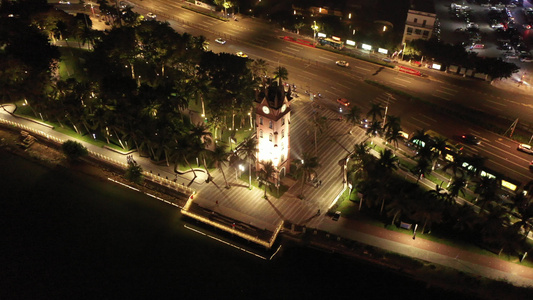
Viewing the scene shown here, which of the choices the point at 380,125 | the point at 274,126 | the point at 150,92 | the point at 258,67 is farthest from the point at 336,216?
the point at 150,92

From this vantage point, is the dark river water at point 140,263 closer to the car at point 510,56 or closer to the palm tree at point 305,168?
the palm tree at point 305,168

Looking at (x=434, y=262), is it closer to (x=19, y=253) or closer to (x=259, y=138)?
(x=259, y=138)

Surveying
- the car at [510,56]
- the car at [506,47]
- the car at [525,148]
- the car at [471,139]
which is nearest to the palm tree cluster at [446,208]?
the car at [525,148]

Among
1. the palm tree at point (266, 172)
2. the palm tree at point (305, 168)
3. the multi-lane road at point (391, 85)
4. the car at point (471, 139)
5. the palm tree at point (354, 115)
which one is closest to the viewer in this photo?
the palm tree at point (305, 168)

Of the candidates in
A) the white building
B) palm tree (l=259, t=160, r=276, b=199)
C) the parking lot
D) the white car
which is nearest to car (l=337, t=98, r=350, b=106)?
palm tree (l=259, t=160, r=276, b=199)

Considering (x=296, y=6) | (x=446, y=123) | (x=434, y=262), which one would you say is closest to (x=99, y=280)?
(x=434, y=262)

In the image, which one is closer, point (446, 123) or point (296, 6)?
point (446, 123)
